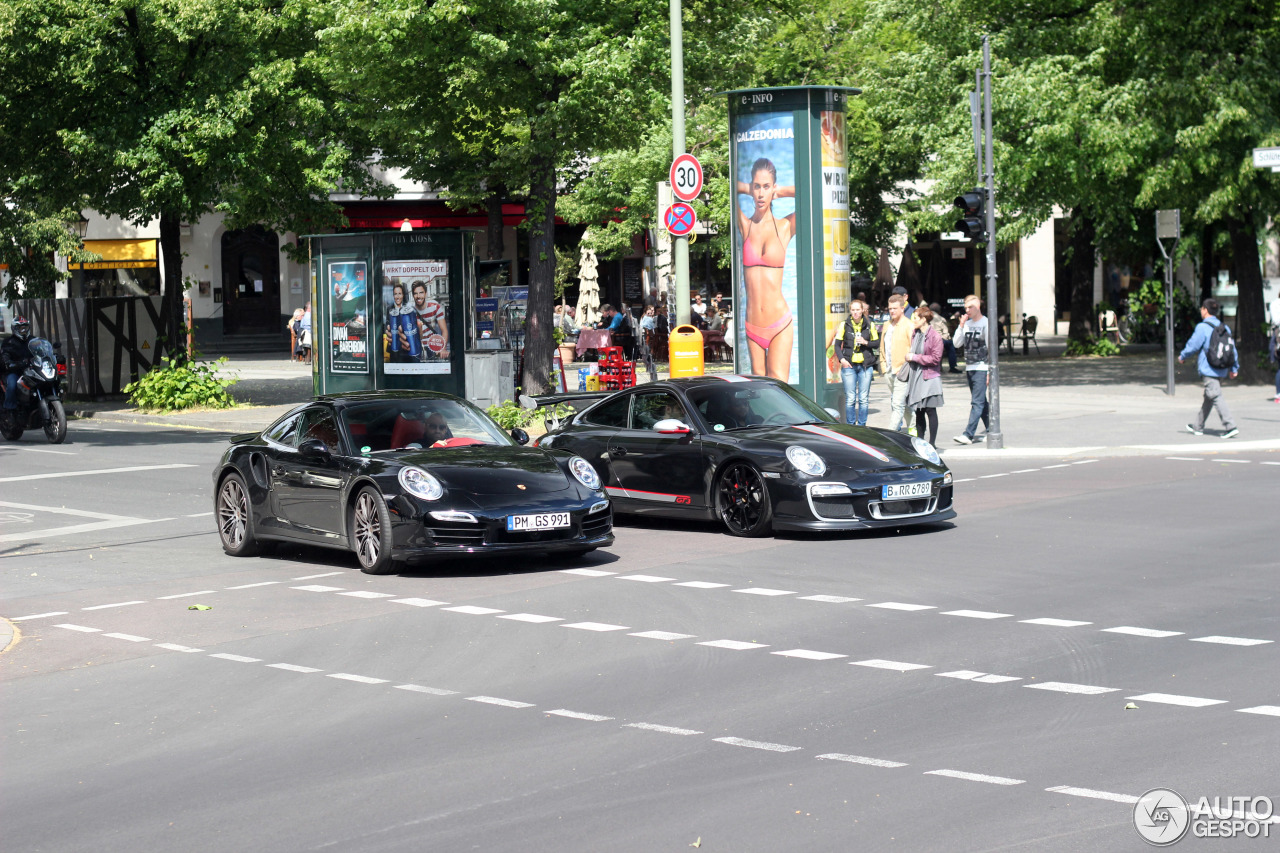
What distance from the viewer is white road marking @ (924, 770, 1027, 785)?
5.95 m

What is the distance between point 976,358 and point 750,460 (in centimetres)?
835

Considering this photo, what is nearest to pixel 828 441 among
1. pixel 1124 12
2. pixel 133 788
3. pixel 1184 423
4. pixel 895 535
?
pixel 895 535

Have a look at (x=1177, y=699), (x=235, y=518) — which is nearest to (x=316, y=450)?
(x=235, y=518)

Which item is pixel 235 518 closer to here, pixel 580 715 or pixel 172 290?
pixel 580 715

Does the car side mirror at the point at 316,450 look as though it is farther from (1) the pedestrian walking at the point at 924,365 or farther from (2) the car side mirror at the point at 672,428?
(1) the pedestrian walking at the point at 924,365

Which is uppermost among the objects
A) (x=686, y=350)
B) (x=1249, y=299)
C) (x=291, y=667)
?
(x=1249, y=299)

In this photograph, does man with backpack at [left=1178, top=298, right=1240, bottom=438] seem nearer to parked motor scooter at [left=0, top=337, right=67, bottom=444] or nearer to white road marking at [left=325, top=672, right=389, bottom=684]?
white road marking at [left=325, top=672, right=389, bottom=684]

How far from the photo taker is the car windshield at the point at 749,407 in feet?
46.1

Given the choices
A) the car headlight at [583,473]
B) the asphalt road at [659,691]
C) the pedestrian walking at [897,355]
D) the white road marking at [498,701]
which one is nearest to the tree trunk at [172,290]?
the pedestrian walking at [897,355]

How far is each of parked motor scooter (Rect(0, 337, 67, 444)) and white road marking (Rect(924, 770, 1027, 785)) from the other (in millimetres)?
20006

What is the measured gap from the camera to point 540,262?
25516 millimetres

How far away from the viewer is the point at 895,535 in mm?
Result: 13250

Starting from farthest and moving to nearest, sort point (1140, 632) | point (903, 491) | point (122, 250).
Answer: point (122, 250) → point (903, 491) → point (1140, 632)
